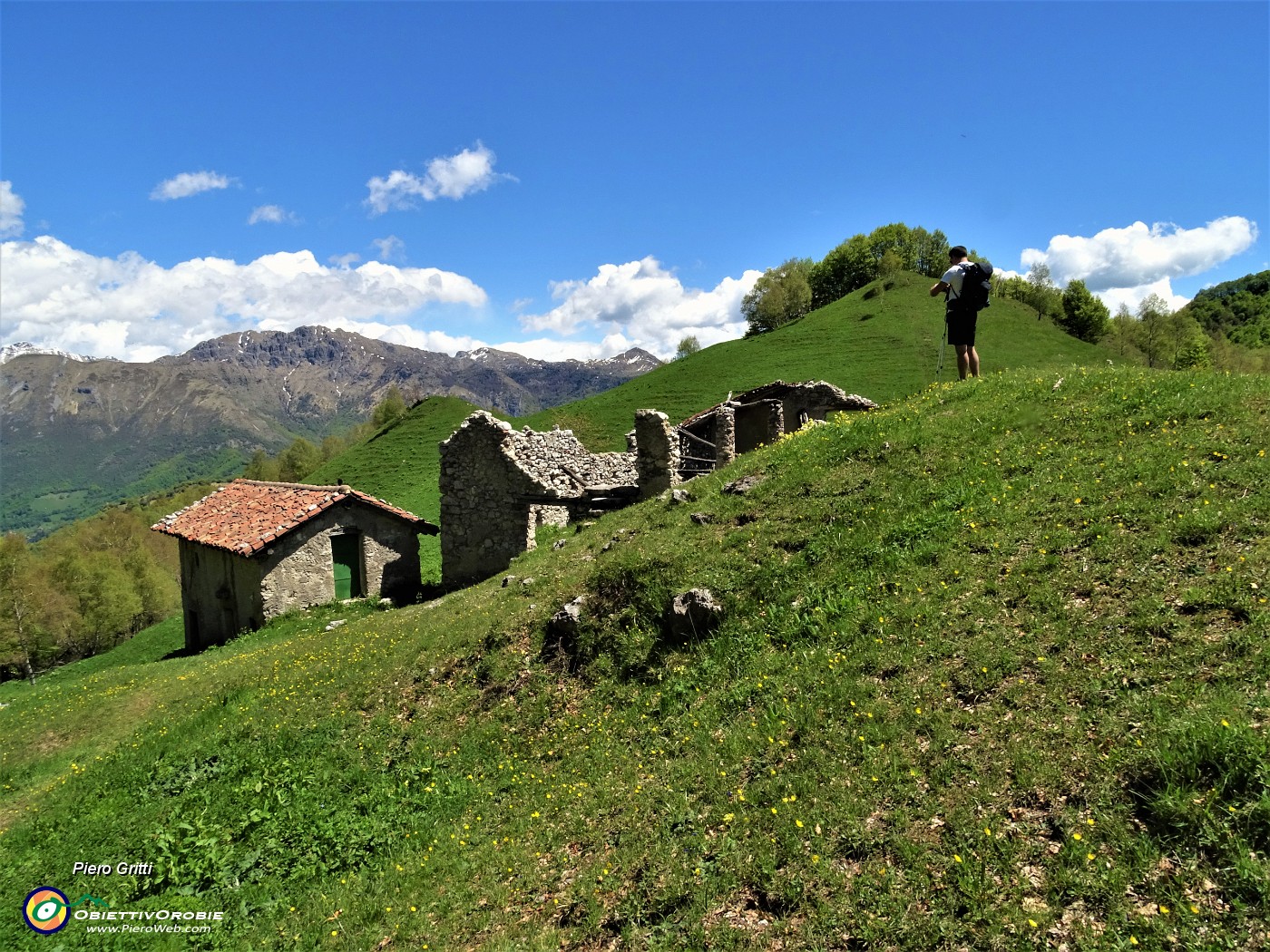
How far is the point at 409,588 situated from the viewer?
96.6 feet

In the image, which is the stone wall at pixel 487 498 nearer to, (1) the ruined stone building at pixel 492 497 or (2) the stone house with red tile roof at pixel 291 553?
(1) the ruined stone building at pixel 492 497

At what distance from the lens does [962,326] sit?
1627 cm

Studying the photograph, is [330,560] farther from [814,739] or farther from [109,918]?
[814,739]

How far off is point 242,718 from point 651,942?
449 inches

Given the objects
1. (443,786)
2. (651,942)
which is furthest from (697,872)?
(443,786)

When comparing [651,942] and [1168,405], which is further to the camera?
[1168,405]

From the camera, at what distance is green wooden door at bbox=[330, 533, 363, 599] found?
2784cm

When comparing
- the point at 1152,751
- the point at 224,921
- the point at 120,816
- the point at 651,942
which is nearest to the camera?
the point at 1152,751

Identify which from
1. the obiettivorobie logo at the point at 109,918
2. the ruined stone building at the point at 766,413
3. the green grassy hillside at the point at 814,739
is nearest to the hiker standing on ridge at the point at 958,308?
the green grassy hillside at the point at 814,739

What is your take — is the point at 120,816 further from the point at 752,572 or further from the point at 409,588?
the point at 409,588

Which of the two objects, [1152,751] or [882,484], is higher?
[882,484]

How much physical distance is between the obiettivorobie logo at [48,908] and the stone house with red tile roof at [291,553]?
17.6 m

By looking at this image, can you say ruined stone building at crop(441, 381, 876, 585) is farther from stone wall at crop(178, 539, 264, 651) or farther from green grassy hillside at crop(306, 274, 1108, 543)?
green grassy hillside at crop(306, 274, 1108, 543)

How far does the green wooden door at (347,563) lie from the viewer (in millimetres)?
27844
